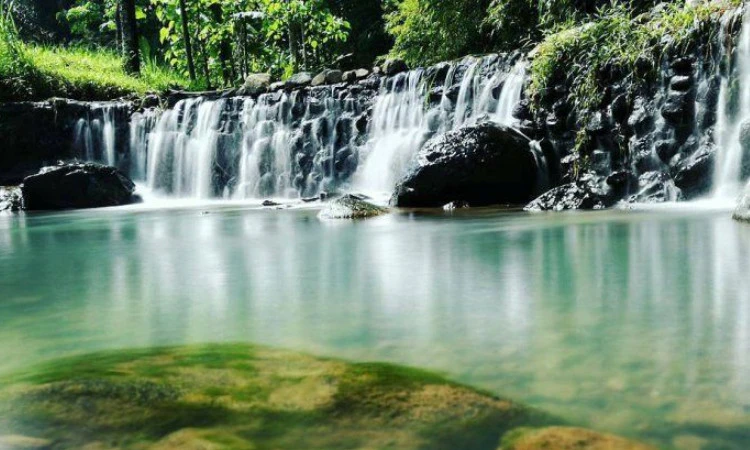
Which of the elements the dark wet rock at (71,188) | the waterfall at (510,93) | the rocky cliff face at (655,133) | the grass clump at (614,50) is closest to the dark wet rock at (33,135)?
the dark wet rock at (71,188)

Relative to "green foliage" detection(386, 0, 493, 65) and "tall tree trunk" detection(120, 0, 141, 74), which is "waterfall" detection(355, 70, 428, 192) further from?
"tall tree trunk" detection(120, 0, 141, 74)

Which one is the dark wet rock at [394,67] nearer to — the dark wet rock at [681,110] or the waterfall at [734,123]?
the dark wet rock at [681,110]

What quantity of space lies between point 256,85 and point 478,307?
1438 centimetres

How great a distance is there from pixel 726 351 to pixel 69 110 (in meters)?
16.6

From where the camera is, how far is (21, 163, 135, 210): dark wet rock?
13.0 metres

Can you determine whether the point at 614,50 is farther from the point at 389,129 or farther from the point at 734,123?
the point at 389,129

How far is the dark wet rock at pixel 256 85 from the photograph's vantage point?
15.9m

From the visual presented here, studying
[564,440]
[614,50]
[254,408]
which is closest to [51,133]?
[614,50]

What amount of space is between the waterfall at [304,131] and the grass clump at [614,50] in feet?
2.61

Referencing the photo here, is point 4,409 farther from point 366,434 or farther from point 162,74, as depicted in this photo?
point 162,74

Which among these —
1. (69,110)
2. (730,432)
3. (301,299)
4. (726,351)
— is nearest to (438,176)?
(301,299)

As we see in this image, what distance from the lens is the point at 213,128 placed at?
15.1 metres

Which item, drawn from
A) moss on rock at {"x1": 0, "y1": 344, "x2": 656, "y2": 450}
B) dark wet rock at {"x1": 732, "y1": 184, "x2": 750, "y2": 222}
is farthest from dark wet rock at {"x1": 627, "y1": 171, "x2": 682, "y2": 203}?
moss on rock at {"x1": 0, "y1": 344, "x2": 656, "y2": 450}

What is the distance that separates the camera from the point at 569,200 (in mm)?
8305
